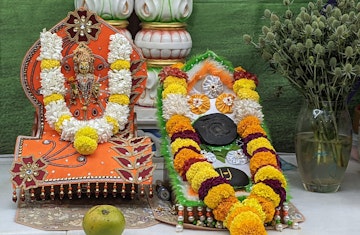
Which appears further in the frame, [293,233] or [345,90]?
[345,90]

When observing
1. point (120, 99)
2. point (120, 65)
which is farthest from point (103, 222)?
point (120, 65)

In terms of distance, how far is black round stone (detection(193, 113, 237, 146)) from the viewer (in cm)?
340

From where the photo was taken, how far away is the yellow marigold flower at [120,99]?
137 inches

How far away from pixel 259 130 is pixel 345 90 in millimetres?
445

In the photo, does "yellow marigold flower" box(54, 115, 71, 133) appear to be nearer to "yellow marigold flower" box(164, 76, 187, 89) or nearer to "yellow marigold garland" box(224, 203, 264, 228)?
"yellow marigold flower" box(164, 76, 187, 89)

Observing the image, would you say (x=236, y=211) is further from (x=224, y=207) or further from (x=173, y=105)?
(x=173, y=105)

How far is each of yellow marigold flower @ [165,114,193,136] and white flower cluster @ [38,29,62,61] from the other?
610 millimetres

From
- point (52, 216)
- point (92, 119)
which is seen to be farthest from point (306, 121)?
point (52, 216)

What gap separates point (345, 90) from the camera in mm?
3418

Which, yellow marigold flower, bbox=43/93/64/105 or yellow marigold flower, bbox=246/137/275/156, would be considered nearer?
yellow marigold flower, bbox=246/137/275/156

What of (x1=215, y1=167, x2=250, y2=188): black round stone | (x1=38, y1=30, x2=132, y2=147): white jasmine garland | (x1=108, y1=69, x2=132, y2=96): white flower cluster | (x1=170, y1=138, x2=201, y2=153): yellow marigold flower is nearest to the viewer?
(x1=215, y1=167, x2=250, y2=188): black round stone

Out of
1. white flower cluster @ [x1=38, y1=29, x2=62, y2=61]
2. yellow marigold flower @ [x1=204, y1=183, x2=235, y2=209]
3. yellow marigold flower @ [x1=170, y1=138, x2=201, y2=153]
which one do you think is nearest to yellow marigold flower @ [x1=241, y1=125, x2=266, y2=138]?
yellow marigold flower @ [x1=170, y1=138, x2=201, y2=153]

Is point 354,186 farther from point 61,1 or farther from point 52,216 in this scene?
point 61,1

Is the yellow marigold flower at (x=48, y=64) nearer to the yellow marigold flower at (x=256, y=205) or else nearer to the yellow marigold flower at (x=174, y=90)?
the yellow marigold flower at (x=174, y=90)
